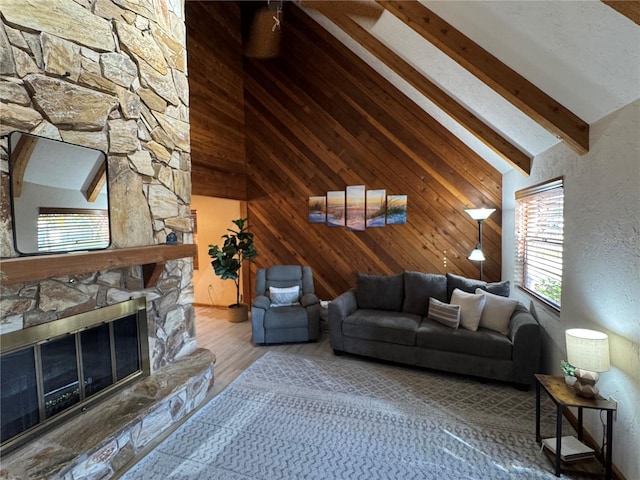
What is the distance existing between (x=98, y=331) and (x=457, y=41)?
350 centimetres

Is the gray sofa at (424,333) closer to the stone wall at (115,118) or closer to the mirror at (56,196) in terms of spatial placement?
the stone wall at (115,118)

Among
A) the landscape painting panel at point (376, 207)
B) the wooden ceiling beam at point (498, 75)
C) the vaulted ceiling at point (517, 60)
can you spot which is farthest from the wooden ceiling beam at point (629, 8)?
the landscape painting panel at point (376, 207)

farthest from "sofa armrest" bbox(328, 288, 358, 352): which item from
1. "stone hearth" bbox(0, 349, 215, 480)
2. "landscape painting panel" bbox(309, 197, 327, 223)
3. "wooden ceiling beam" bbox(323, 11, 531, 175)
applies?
"wooden ceiling beam" bbox(323, 11, 531, 175)

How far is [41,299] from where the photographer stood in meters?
1.84

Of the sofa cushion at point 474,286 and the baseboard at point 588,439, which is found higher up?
the sofa cushion at point 474,286

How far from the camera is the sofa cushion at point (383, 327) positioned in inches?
132

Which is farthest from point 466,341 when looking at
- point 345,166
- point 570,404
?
point 345,166

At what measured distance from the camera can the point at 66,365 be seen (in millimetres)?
2041

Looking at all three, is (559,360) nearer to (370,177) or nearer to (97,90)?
(370,177)

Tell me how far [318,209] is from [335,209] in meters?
0.30

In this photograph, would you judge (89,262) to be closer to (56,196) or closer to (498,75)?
(56,196)

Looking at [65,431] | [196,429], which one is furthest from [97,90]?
[196,429]

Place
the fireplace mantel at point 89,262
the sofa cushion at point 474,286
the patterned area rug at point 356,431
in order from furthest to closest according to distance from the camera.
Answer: the sofa cushion at point 474,286 → the patterned area rug at point 356,431 → the fireplace mantel at point 89,262

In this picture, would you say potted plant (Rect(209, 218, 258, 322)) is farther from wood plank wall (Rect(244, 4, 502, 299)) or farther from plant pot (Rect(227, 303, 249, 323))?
wood plank wall (Rect(244, 4, 502, 299))
